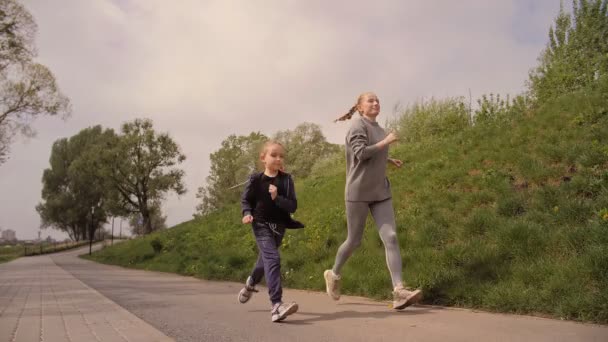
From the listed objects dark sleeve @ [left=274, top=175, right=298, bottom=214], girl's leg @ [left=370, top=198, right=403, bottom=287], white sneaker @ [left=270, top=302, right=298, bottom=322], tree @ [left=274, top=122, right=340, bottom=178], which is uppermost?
tree @ [left=274, top=122, right=340, bottom=178]

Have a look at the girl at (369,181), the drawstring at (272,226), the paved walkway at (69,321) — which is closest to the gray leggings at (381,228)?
the girl at (369,181)

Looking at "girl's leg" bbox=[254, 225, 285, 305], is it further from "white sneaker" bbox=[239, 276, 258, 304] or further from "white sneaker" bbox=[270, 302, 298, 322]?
"white sneaker" bbox=[239, 276, 258, 304]

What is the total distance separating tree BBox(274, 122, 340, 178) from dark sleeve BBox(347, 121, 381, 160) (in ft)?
128

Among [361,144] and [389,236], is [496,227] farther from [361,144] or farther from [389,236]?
[361,144]

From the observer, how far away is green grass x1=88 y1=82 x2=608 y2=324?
14.6ft

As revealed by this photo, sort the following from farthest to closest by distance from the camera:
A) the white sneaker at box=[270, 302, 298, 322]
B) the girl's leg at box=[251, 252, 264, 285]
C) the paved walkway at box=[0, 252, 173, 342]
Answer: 1. the girl's leg at box=[251, 252, 264, 285]
2. the white sneaker at box=[270, 302, 298, 322]
3. the paved walkway at box=[0, 252, 173, 342]

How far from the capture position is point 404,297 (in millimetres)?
4566

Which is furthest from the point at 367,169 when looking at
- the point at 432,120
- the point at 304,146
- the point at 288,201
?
the point at 304,146

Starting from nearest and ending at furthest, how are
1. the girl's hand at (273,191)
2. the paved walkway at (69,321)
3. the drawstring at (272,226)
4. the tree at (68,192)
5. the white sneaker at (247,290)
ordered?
the paved walkway at (69,321)
the girl's hand at (273,191)
the drawstring at (272,226)
the white sneaker at (247,290)
the tree at (68,192)

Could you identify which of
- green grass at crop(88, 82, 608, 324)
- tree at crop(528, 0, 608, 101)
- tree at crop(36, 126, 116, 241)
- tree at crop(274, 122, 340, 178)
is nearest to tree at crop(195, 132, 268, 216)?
tree at crop(274, 122, 340, 178)

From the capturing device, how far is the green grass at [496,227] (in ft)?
14.6

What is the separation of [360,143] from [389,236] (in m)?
0.98

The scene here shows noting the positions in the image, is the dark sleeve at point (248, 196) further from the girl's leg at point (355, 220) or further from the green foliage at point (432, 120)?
the green foliage at point (432, 120)

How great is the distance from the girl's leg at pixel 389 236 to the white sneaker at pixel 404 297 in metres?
0.10
